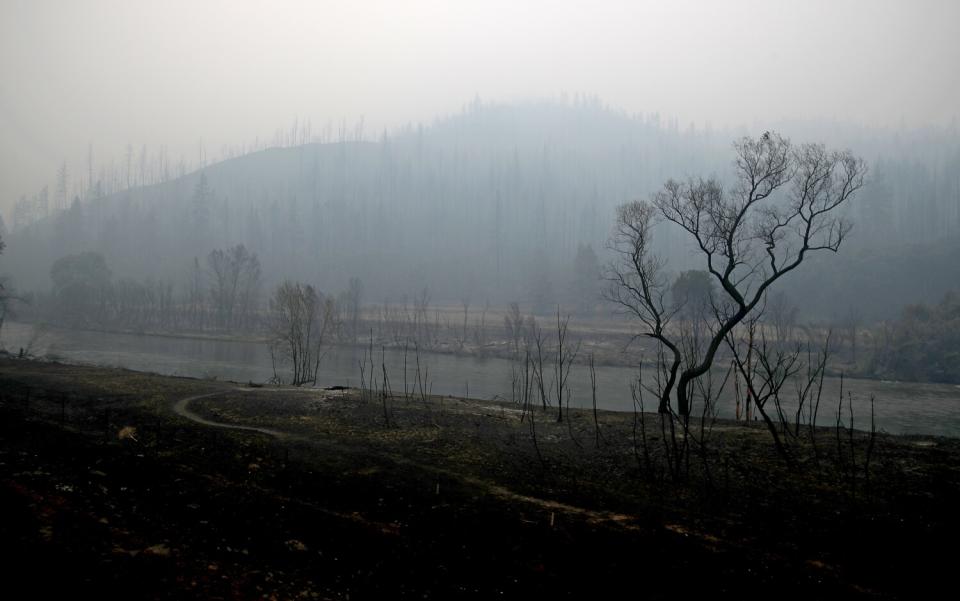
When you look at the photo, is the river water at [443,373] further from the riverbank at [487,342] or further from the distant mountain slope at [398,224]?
the distant mountain slope at [398,224]

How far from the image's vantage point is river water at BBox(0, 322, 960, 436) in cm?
3462

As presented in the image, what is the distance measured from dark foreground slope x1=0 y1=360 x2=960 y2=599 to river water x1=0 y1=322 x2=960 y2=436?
16812 mm

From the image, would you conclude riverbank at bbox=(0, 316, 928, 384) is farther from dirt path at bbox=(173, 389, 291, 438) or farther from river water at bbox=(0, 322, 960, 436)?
dirt path at bbox=(173, 389, 291, 438)

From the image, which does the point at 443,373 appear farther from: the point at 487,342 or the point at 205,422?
the point at 205,422

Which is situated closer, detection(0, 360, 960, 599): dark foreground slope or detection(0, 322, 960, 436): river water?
detection(0, 360, 960, 599): dark foreground slope

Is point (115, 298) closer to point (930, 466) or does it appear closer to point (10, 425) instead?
point (10, 425)

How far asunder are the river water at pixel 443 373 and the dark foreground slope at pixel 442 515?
16812 mm

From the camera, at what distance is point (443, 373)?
4781 centimetres

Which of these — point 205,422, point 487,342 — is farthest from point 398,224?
point 205,422

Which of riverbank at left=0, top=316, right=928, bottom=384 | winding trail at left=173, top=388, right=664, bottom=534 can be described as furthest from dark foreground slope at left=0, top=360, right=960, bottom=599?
riverbank at left=0, top=316, right=928, bottom=384

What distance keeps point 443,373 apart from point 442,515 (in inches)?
1513

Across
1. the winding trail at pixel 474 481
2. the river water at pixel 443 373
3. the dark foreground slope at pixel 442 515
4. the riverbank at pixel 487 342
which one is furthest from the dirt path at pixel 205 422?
the riverbank at pixel 487 342

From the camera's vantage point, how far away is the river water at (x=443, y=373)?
1363 inches

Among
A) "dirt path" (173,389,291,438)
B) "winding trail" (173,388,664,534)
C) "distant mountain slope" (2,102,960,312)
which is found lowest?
"winding trail" (173,388,664,534)
